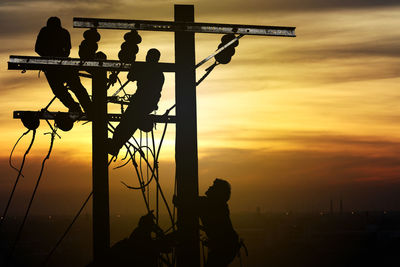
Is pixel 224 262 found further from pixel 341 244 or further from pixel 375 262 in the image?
pixel 341 244

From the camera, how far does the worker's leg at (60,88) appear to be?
1187cm

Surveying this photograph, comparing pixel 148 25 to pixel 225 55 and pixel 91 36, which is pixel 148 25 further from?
pixel 91 36

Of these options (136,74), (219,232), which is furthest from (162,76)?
(219,232)

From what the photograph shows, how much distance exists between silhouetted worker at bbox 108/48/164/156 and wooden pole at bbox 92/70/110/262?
21 cm

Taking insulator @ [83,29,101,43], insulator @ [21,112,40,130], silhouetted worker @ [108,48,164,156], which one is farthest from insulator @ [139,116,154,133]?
insulator @ [21,112,40,130]

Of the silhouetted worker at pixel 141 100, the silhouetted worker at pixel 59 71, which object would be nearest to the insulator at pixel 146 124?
the silhouetted worker at pixel 141 100

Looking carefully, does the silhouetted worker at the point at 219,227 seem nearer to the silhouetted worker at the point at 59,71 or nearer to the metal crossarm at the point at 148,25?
the metal crossarm at the point at 148,25

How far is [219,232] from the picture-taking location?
35.6 ft

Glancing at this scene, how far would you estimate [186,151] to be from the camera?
32.3 feet

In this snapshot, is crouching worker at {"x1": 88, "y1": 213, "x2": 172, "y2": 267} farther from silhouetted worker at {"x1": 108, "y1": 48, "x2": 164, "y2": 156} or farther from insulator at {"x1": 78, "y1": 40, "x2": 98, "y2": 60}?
insulator at {"x1": 78, "y1": 40, "x2": 98, "y2": 60}

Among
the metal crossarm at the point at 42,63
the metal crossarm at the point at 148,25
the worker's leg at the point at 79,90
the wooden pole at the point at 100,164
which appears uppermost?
the metal crossarm at the point at 148,25

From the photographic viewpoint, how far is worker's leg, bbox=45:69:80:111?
11.9 metres

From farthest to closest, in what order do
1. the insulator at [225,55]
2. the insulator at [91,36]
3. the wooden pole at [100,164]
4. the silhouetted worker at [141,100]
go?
the wooden pole at [100,164] < the insulator at [91,36] < the insulator at [225,55] < the silhouetted worker at [141,100]

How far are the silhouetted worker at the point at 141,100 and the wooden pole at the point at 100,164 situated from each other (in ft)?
0.70
